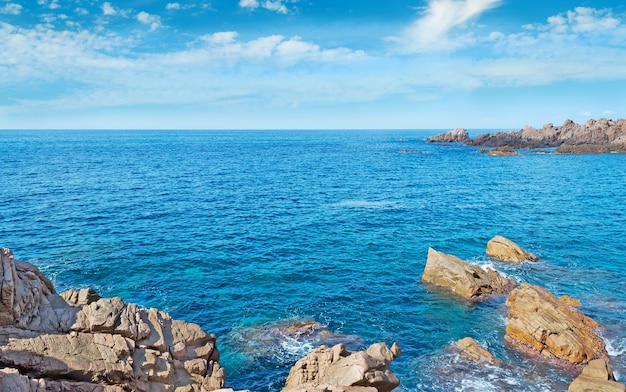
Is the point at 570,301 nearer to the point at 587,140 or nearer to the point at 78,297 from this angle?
the point at 78,297

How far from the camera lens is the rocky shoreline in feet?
64.6

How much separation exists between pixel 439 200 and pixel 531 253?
100 feet

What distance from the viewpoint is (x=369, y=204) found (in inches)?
3027

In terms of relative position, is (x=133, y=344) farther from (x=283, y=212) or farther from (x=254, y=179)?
(x=254, y=179)

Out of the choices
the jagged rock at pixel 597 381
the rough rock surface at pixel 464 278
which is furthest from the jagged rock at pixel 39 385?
the rough rock surface at pixel 464 278

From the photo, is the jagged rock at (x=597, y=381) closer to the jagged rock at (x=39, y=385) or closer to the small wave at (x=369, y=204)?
the jagged rock at (x=39, y=385)

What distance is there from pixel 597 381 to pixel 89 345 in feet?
93.6

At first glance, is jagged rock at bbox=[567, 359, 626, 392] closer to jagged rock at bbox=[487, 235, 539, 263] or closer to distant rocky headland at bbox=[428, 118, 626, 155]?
jagged rock at bbox=[487, 235, 539, 263]

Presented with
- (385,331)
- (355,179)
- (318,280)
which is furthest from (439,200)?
(385,331)

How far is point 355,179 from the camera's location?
348ft

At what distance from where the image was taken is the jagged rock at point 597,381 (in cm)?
2419

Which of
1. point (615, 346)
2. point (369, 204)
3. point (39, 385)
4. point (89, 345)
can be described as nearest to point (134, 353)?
point (89, 345)

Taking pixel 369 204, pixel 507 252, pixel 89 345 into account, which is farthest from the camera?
pixel 369 204

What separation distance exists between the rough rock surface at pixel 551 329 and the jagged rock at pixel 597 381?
3.99 meters
